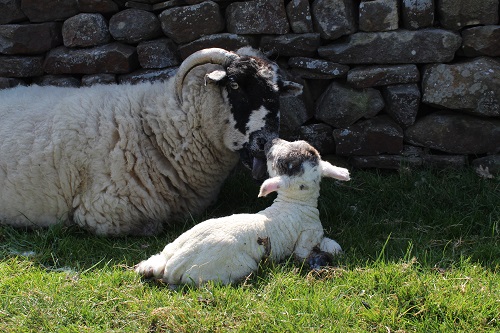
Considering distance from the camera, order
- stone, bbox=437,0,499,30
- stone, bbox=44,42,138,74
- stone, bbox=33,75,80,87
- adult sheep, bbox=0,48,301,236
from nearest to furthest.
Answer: adult sheep, bbox=0,48,301,236
stone, bbox=437,0,499,30
stone, bbox=44,42,138,74
stone, bbox=33,75,80,87

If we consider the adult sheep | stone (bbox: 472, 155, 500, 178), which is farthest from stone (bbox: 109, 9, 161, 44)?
stone (bbox: 472, 155, 500, 178)

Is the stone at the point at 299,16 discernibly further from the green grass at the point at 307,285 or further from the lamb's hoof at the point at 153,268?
the lamb's hoof at the point at 153,268

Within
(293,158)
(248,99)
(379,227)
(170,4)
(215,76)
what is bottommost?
(379,227)

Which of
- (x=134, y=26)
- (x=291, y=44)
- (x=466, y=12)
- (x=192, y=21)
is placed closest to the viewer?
(x=466, y=12)

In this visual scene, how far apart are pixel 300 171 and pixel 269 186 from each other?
0.31 meters

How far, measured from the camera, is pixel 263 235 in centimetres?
393

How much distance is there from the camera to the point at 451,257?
161 inches

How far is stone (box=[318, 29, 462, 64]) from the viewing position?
217 inches

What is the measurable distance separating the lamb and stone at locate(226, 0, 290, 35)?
5.78 ft

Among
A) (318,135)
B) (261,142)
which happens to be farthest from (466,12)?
(261,142)

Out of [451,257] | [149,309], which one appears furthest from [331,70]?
[149,309]

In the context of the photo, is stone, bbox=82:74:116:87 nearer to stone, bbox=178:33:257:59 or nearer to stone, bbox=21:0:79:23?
stone, bbox=21:0:79:23

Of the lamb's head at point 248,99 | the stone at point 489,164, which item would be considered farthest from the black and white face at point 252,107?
the stone at point 489,164

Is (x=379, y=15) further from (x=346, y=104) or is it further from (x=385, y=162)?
(x=385, y=162)
